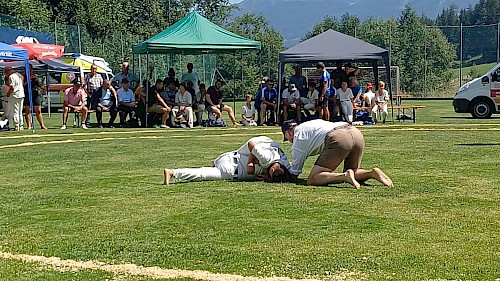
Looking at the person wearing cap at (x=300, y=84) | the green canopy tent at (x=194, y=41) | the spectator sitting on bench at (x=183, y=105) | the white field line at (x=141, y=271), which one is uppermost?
the green canopy tent at (x=194, y=41)

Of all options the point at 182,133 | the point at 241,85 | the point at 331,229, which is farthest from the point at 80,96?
the point at 241,85

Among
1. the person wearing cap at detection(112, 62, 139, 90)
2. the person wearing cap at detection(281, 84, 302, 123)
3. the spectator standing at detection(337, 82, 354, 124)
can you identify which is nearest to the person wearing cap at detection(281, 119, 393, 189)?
the spectator standing at detection(337, 82, 354, 124)

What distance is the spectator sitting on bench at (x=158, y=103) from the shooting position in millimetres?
22502

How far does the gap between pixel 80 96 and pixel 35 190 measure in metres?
13.2

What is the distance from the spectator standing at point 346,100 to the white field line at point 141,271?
A: 53.9 feet

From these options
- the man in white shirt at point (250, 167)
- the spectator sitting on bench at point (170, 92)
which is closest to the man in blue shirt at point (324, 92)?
the spectator sitting on bench at point (170, 92)

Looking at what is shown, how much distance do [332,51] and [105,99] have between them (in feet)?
22.0

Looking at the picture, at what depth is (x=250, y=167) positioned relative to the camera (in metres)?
10.1

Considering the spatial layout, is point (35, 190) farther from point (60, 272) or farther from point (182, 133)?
point (182, 133)

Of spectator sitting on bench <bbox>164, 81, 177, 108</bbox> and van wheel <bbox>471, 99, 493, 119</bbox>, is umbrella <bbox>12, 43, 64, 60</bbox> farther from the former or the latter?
van wheel <bbox>471, 99, 493, 119</bbox>

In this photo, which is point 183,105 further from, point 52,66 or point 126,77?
point 52,66

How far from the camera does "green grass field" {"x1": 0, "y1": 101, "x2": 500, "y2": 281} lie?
5953 mm

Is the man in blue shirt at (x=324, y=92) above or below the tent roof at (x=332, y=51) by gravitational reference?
below

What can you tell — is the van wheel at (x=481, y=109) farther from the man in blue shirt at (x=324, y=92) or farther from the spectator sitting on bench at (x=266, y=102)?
the spectator sitting on bench at (x=266, y=102)
